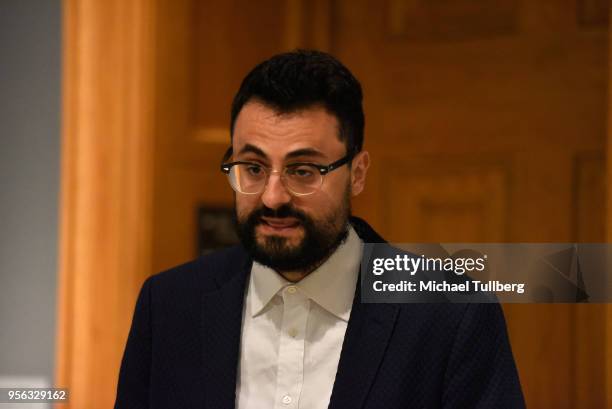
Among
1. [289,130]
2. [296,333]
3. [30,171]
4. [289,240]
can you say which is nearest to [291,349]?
[296,333]

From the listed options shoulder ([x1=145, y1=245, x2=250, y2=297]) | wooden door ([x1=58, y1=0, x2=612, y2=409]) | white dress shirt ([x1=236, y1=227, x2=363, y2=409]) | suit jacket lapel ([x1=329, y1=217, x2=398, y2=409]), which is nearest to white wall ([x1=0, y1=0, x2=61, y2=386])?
wooden door ([x1=58, y1=0, x2=612, y2=409])

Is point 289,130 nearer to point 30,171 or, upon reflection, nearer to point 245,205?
point 245,205

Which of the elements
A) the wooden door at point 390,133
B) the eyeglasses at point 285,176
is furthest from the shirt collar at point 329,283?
the wooden door at point 390,133

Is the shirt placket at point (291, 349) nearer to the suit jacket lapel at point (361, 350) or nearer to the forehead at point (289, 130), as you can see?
the suit jacket lapel at point (361, 350)

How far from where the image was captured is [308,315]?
1.04m

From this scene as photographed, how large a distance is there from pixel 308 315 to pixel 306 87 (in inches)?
10.3

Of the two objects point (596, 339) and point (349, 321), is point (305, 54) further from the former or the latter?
point (596, 339)

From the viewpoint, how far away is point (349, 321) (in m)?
1.01

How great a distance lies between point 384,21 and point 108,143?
61 cm

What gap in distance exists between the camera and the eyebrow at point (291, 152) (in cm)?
99

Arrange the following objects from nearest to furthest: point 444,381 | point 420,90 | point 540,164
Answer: point 444,381, point 540,164, point 420,90

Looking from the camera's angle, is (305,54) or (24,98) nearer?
(305,54)

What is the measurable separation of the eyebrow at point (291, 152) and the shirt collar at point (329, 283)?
0.41 feet

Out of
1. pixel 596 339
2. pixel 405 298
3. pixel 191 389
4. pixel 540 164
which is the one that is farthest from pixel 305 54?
pixel 596 339
